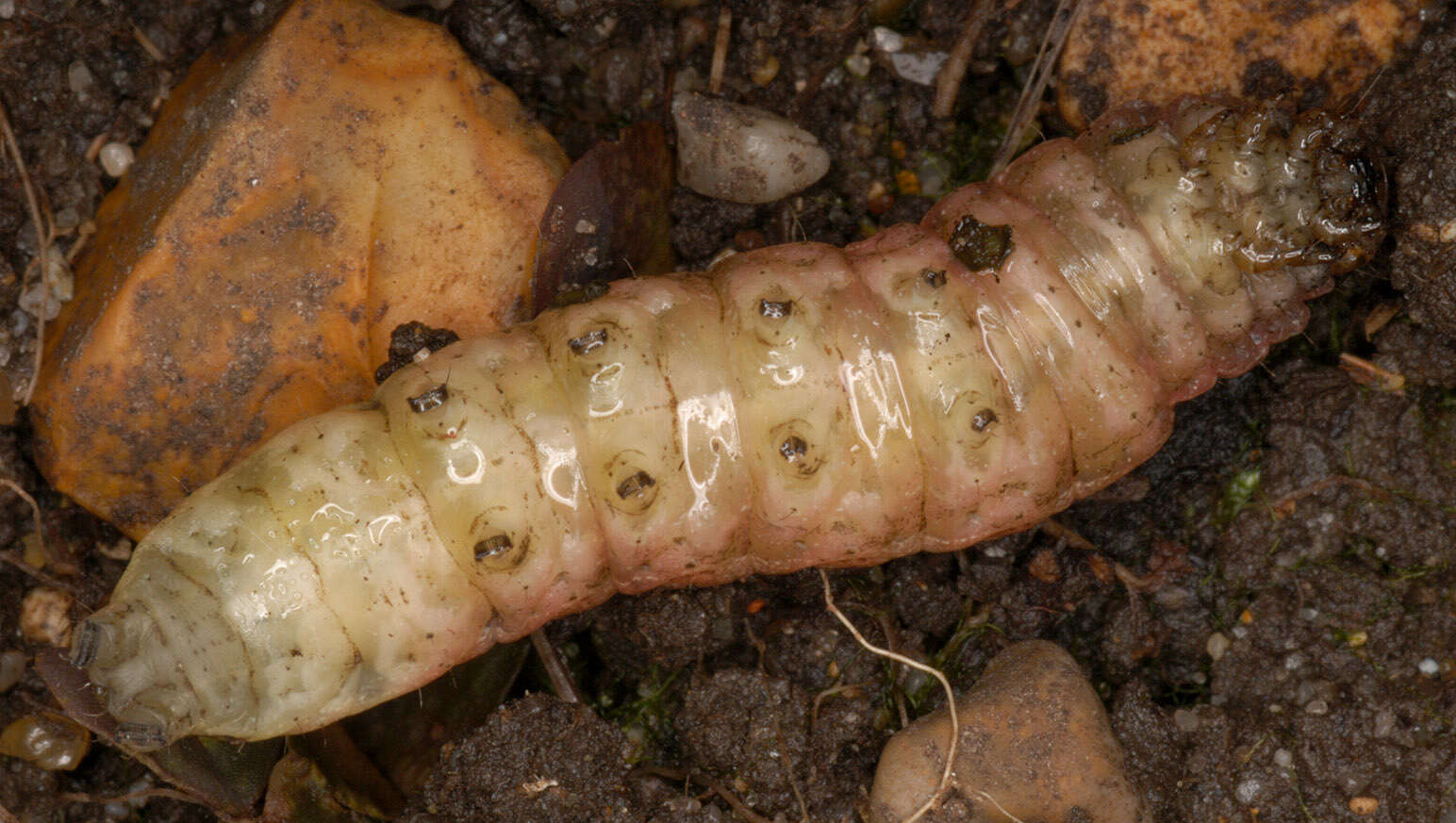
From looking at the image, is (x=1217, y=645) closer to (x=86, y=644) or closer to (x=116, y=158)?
(x=86, y=644)

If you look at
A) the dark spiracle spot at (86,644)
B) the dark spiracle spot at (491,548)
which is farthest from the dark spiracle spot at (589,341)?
the dark spiracle spot at (86,644)

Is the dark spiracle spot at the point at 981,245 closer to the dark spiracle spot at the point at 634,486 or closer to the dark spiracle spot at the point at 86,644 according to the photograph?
the dark spiracle spot at the point at 634,486

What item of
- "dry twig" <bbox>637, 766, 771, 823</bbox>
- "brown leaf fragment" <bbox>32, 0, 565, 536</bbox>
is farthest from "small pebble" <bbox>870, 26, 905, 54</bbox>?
"dry twig" <bbox>637, 766, 771, 823</bbox>

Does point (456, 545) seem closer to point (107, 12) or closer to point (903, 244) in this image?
point (903, 244)

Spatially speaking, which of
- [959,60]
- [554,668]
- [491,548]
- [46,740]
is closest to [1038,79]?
[959,60]

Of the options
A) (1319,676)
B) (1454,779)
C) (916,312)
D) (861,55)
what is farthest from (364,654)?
(1454,779)

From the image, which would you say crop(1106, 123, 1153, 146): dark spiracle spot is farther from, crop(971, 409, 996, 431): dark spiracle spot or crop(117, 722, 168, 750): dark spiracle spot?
crop(117, 722, 168, 750): dark spiracle spot

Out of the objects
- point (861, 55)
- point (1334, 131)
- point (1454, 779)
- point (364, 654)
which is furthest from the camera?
point (861, 55)
